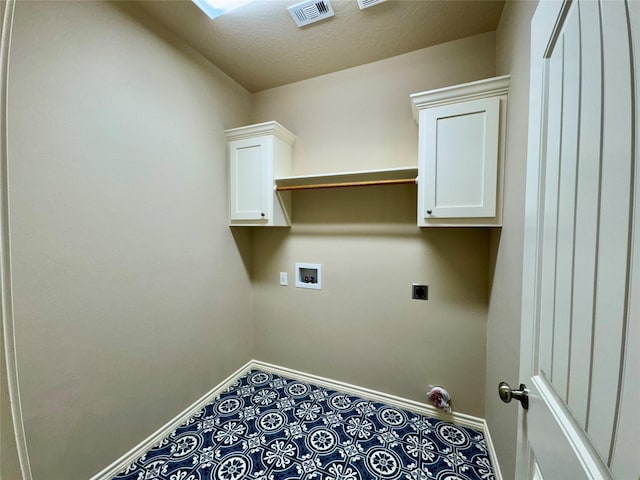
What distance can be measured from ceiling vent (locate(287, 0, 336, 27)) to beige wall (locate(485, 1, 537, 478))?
0.96 m

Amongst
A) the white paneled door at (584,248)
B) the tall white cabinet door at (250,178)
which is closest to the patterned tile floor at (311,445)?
the white paneled door at (584,248)

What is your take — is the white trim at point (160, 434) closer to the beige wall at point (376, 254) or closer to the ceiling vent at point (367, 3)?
the beige wall at point (376, 254)

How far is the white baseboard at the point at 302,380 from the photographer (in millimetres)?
1427

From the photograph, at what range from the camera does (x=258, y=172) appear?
78.0 inches

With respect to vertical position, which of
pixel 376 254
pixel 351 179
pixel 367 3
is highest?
pixel 367 3

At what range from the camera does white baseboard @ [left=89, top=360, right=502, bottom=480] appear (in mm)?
1427

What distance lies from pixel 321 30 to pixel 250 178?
3.57ft

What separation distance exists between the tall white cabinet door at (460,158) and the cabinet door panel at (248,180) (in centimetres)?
115

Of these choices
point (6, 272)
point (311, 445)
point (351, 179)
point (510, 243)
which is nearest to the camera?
point (6, 272)

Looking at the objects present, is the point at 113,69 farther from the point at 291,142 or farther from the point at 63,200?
the point at 291,142

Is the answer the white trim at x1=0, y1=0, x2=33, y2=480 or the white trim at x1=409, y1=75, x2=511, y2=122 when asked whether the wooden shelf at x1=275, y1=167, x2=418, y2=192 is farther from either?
the white trim at x1=0, y1=0, x2=33, y2=480

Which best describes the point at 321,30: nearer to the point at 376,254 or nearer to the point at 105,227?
the point at 376,254

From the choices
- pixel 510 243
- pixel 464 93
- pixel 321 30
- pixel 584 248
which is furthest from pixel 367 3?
pixel 584 248

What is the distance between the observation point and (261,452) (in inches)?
60.1
